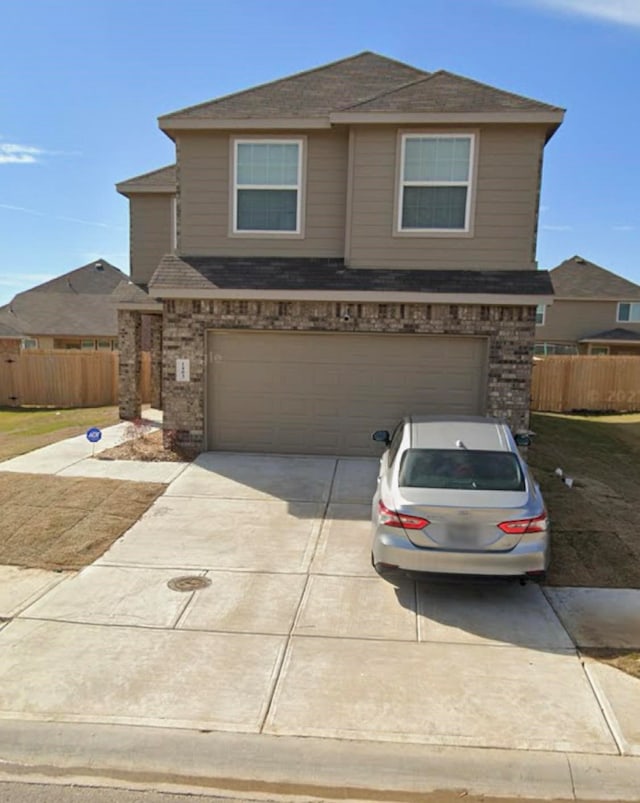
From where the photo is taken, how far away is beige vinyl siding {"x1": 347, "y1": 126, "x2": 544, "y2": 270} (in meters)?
10.3

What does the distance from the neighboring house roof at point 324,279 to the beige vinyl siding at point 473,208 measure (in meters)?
0.26

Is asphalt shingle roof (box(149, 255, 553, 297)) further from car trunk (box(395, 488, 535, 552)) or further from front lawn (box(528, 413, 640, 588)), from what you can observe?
car trunk (box(395, 488, 535, 552))

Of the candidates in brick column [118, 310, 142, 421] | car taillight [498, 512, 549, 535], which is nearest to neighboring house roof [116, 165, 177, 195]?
brick column [118, 310, 142, 421]

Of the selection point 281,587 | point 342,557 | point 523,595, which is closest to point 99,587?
point 281,587

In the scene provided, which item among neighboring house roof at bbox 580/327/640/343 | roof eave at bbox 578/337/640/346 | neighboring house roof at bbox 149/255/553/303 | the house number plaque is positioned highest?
neighboring house roof at bbox 149/255/553/303

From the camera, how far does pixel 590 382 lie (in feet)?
69.3

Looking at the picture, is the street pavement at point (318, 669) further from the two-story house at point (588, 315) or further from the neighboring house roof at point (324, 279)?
the two-story house at point (588, 315)

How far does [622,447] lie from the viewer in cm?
1409

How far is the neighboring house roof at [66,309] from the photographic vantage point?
30.2 meters

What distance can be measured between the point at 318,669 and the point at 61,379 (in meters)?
18.2

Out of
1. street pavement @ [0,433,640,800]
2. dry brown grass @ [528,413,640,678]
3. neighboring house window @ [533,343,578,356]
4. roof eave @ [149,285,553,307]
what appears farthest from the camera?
neighboring house window @ [533,343,578,356]

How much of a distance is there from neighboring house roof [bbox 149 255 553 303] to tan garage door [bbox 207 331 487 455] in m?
0.89

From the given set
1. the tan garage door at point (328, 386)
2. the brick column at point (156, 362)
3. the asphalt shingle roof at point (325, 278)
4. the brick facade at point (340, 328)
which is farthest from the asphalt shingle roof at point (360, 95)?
the brick column at point (156, 362)

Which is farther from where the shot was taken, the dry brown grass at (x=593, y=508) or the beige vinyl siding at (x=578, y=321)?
the beige vinyl siding at (x=578, y=321)
